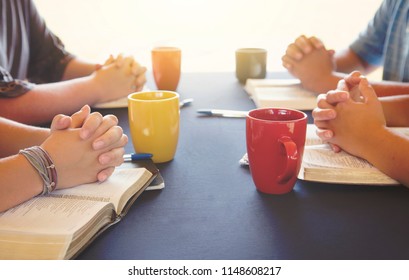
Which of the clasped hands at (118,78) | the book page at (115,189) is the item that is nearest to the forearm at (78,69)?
the clasped hands at (118,78)

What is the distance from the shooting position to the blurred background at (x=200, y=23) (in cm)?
238

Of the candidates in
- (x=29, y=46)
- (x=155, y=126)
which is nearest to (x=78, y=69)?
(x=29, y=46)

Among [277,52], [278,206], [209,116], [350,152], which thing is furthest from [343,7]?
[278,206]

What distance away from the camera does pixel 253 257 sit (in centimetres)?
43

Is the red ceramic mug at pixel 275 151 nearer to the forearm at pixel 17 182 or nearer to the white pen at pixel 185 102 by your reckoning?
the forearm at pixel 17 182

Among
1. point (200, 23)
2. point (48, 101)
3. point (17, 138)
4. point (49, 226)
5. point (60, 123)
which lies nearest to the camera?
point (49, 226)

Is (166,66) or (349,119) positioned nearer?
(349,119)

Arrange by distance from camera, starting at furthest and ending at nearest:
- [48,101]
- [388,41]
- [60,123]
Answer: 1. [388,41]
2. [48,101]
3. [60,123]

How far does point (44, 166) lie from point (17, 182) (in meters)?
0.04

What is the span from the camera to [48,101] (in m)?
0.90

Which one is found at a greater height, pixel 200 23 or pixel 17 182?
pixel 200 23

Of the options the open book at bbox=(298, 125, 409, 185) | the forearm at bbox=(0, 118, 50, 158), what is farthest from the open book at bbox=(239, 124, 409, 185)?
the forearm at bbox=(0, 118, 50, 158)

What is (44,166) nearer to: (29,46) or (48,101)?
(48,101)
